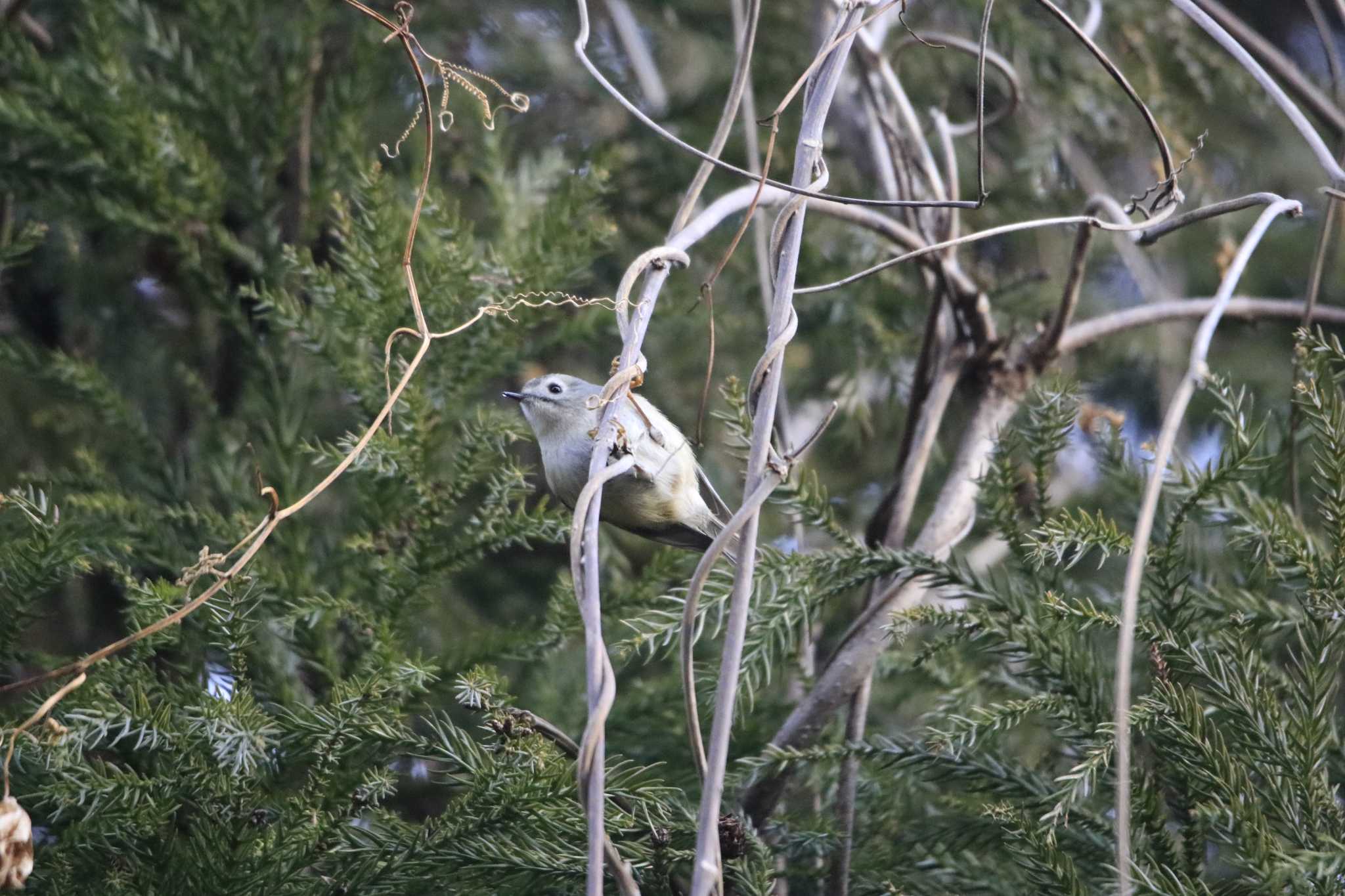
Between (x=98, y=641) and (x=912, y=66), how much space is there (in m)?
3.00

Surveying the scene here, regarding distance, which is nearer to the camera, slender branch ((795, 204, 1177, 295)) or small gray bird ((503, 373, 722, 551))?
slender branch ((795, 204, 1177, 295))

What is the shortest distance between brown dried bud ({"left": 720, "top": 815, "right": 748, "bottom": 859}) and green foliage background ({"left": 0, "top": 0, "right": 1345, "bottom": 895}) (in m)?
0.02

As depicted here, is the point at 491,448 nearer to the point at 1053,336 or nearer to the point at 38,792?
the point at 38,792

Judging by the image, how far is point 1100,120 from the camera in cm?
339

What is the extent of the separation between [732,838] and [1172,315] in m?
1.55

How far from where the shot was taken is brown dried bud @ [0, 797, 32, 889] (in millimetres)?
1176

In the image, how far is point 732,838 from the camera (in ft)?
4.96

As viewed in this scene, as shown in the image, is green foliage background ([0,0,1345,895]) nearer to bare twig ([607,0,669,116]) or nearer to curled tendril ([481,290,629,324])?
curled tendril ([481,290,629,324])

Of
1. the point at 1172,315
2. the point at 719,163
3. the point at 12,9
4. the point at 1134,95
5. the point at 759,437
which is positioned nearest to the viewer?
the point at 759,437

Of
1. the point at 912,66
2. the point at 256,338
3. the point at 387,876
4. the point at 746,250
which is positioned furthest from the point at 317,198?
the point at 912,66

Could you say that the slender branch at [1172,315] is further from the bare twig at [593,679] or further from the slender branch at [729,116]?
the bare twig at [593,679]

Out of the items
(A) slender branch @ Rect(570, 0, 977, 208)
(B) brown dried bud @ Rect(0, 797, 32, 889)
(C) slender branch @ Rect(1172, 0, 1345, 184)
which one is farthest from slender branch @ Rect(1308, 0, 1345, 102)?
(B) brown dried bud @ Rect(0, 797, 32, 889)

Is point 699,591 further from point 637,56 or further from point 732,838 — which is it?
point 637,56

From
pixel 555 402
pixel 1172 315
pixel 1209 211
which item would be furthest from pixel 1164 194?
pixel 555 402
